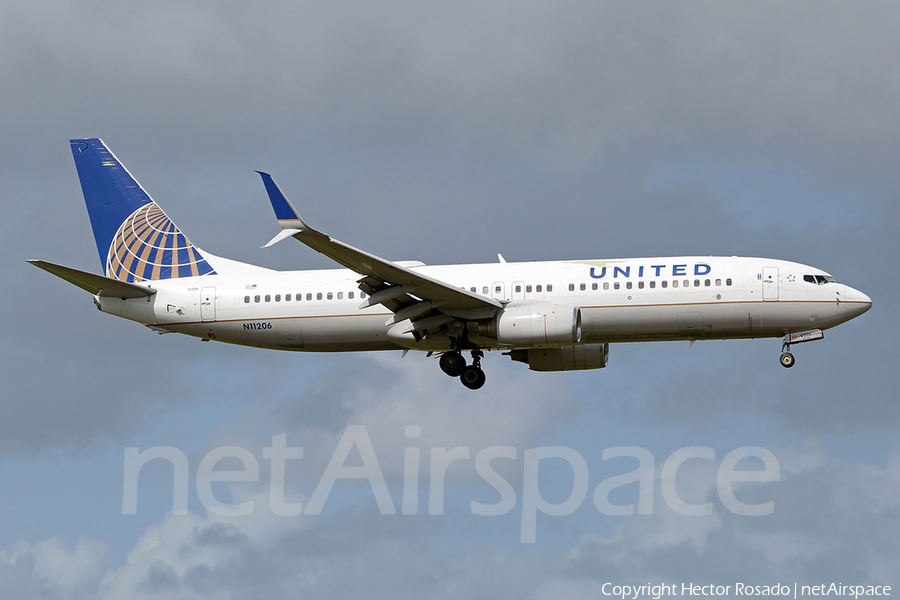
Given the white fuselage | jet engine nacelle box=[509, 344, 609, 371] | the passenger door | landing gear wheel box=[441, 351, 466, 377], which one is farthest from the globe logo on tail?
the passenger door

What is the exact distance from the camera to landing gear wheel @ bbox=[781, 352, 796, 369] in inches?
1606

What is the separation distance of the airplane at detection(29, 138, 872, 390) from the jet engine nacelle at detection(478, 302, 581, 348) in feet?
0.15

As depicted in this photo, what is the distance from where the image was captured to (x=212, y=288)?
44406 mm

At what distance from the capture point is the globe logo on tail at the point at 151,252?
46.4 meters

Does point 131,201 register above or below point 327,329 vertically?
above

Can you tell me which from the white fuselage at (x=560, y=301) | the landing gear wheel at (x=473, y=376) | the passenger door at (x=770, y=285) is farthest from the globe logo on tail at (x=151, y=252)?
the passenger door at (x=770, y=285)

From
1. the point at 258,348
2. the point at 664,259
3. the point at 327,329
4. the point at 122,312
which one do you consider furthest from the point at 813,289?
the point at 122,312

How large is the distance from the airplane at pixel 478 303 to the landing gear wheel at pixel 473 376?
6 cm

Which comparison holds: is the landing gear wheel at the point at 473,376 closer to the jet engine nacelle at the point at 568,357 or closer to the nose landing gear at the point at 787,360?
the jet engine nacelle at the point at 568,357

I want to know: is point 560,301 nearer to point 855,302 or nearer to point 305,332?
point 305,332

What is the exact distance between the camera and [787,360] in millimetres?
40812

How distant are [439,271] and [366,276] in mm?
4322

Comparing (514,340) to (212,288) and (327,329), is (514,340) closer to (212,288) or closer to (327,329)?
(327,329)

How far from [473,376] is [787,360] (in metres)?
11.1
